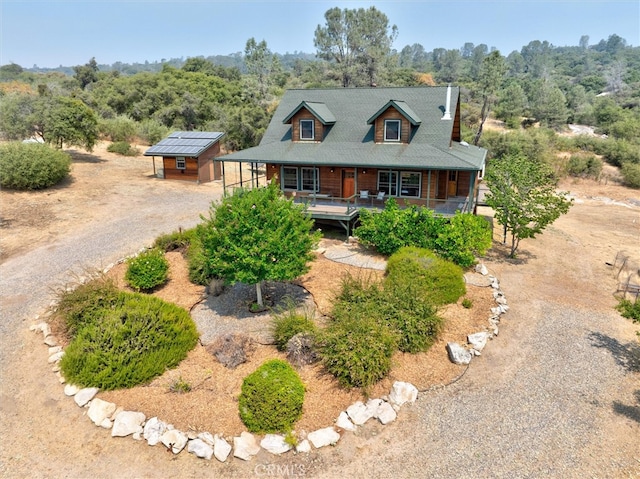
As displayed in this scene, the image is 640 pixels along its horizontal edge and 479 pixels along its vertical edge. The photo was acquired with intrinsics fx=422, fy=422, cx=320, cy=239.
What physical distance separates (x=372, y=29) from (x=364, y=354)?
65.6 metres

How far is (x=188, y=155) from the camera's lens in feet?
106

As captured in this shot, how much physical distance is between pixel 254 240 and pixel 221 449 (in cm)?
587

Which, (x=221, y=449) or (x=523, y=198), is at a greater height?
(x=523, y=198)

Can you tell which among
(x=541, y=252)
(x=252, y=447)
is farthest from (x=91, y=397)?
(x=541, y=252)

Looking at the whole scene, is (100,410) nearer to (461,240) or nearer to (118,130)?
(461,240)

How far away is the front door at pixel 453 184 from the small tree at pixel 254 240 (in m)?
12.6

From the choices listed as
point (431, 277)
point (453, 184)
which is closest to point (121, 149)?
point (453, 184)

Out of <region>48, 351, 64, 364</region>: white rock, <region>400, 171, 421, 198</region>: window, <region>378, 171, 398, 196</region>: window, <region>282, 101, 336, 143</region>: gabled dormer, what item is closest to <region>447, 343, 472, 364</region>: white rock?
<region>48, 351, 64, 364</region>: white rock

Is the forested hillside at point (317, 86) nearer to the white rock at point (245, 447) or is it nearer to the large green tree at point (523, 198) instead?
the large green tree at point (523, 198)

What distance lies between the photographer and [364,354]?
10.5 metres

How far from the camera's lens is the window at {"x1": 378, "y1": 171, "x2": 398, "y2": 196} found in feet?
71.0

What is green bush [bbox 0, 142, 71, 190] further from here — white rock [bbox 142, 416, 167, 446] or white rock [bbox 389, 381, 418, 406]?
white rock [bbox 389, 381, 418, 406]

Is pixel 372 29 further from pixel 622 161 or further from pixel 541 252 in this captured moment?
pixel 541 252

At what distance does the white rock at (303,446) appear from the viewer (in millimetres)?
8750
